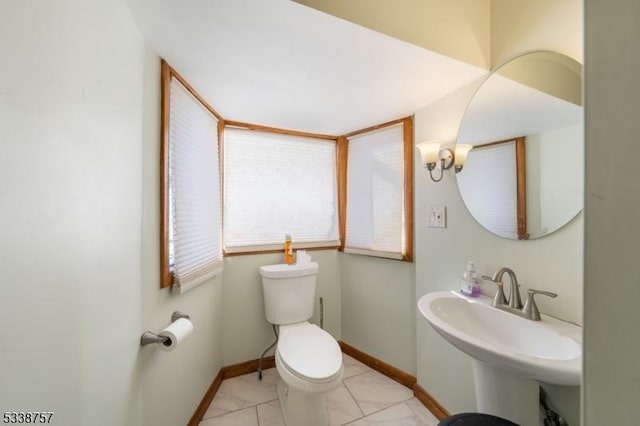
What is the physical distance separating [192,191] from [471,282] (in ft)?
5.20

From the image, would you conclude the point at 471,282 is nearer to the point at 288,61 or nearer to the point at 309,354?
the point at 309,354

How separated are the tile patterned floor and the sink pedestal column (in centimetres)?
61

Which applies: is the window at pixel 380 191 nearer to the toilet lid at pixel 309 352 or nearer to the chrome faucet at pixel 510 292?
the chrome faucet at pixel 510 292

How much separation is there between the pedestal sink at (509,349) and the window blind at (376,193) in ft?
1.99

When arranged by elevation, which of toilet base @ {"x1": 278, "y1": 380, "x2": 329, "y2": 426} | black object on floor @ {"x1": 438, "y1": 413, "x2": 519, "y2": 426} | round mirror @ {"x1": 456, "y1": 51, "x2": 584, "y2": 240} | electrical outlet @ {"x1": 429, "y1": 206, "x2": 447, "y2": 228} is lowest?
toilet base @ {"x1": 278, "y1": 380, "x2": 329, "y2": 426}

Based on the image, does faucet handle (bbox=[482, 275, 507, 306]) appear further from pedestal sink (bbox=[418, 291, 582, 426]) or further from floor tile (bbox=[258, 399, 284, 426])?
floor tile (bbox=[258, 399, 284, 426])

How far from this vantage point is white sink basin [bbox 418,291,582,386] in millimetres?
724

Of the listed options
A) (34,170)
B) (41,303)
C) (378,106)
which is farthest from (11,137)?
(378,106)

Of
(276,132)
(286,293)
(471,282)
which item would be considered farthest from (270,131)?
(471,282)

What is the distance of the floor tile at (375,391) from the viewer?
158 cm

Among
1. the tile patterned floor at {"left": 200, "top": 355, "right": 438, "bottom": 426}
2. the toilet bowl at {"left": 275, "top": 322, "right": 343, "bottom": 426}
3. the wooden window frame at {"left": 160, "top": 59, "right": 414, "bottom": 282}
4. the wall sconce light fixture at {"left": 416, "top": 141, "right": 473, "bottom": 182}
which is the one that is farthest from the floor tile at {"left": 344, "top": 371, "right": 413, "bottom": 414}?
the wall sconce light fixture at {"left": 416, "top": 141, "right": 473, "bottom": 182}

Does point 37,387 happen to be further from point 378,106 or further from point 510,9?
point 510,9

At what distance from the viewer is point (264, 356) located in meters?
1.96

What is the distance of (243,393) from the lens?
1684 mm
